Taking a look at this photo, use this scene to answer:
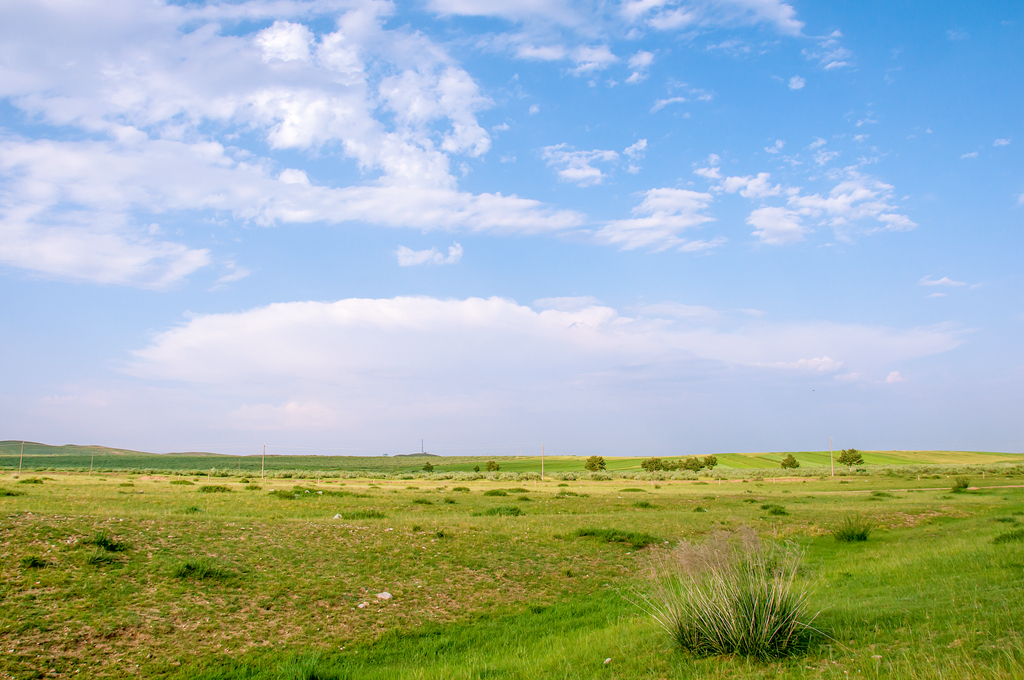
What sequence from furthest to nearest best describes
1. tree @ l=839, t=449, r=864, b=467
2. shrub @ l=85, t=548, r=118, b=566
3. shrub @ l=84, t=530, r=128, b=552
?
tree @ l=839, t=449, r=864, b=467, shrub @ l=84, t=530, r=128, b=552, shrub @ l=85, t=548, r=118, b=566

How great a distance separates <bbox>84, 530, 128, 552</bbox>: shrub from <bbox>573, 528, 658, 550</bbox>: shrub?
1325 cm

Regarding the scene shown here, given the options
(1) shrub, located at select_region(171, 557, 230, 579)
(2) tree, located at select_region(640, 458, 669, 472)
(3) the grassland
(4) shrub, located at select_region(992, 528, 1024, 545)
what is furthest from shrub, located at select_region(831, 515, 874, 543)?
(2) tree, located at select_region(640, 458, 669, 472)

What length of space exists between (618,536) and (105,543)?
580 inches

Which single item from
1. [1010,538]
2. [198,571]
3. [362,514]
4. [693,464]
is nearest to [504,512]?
[362,514]

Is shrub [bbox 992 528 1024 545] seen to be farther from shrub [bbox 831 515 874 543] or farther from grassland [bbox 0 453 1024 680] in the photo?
shrub [bbox 831 515 874 543]

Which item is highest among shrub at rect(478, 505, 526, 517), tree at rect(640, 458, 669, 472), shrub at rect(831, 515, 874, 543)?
shrub at rect(831, 515, 874, 543)

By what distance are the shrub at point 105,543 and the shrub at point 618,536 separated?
43.5ft

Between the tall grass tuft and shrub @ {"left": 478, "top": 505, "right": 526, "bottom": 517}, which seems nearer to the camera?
the tall grass tuft

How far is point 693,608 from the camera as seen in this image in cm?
844

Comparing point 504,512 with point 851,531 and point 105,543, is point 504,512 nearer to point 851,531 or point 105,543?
point 851,531

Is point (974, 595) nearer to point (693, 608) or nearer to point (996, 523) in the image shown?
point (693, 608)

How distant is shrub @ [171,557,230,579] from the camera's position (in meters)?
12.2

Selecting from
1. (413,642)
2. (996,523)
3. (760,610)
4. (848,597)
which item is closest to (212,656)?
(413,642)

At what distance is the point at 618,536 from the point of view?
2009cm
